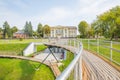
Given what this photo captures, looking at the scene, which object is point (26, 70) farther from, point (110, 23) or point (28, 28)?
point (28, 28)

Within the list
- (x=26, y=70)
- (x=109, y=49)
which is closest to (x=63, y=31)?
(x=26, y=70)

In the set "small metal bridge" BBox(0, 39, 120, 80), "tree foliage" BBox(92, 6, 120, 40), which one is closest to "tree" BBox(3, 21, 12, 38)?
"tree foliage" BBox(92, 6, 120, 40)

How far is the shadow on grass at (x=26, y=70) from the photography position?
21622 mm

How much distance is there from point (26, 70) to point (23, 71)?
1.51 feet

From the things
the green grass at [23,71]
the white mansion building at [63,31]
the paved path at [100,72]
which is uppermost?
the white mansion building at [63,31]

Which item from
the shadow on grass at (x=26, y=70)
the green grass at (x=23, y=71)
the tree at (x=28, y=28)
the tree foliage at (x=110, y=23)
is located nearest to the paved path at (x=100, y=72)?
the green grass at (x=23, y=71)

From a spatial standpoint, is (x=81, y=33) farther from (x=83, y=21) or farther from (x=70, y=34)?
(x=70, y=34)

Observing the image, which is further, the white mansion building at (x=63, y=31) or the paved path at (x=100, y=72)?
the white mansion building at (x=63, y=31)

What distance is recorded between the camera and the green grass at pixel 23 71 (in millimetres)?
21219

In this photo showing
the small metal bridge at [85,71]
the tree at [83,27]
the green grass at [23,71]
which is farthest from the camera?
the tree at [83,27]

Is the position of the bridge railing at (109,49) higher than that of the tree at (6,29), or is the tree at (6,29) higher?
the tree at (6,29)

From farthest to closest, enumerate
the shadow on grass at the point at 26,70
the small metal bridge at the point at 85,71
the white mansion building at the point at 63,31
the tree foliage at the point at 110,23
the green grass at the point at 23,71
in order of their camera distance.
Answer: the white mansion building at the point at 63,31, the tree foliage at the point at 110,23, the shadow on grass at the point at 26,70, the green grass at the point at 23,71, the small metal bridge at the point at 85,71

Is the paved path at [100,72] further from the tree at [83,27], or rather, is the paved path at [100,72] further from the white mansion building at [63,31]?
the white mansion building at [63,31]

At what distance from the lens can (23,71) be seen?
939 inches
